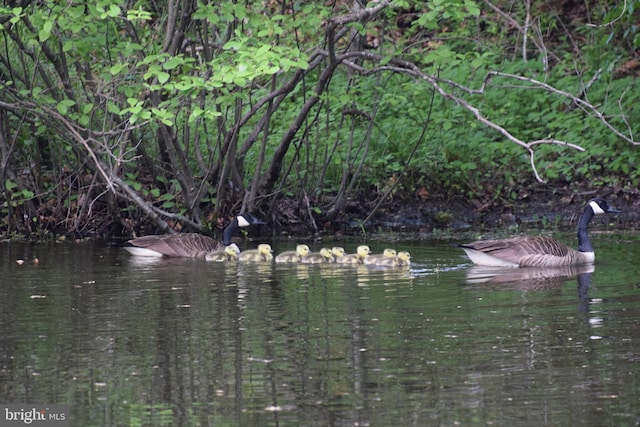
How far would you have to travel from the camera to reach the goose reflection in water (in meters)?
13.0

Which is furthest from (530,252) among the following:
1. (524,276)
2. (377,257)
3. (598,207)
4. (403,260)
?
(598,207)

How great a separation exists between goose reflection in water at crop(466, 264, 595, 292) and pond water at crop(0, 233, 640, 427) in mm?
48

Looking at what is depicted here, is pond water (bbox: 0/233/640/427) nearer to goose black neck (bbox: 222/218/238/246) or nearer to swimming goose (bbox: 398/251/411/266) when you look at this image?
swimming goose (bbox: 398/251/411/266)

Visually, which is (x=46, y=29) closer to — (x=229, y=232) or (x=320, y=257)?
(x=320, y=257)

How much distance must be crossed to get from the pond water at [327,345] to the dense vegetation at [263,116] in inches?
81.5

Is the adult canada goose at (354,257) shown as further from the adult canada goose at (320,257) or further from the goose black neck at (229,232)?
the goose black neck at (229,232)

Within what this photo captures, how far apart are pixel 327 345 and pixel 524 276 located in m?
4.94

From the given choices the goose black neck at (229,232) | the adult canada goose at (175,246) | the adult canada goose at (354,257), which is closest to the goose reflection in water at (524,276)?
the adult canada goose at (354,257)

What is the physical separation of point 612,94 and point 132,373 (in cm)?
1491

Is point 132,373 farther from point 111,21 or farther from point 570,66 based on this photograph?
point 570,66

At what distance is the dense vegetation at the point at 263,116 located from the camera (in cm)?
1515

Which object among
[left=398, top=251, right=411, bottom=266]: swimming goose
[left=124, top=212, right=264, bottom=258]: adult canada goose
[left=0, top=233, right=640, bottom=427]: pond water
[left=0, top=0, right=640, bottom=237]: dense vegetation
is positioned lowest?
[left=0, top=233, right=640, bottom=427]: pond water

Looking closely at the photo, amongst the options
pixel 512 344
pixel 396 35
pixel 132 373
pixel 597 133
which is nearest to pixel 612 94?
pixel 597 133

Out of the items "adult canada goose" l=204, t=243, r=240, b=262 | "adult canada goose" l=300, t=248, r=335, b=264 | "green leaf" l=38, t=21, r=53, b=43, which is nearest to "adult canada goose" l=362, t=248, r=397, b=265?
"adult canada goose" l=300, t=248, r=335, b=264
